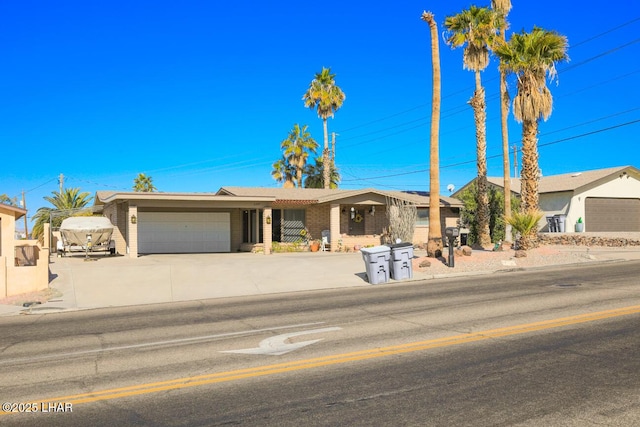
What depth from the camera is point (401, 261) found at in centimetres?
1791

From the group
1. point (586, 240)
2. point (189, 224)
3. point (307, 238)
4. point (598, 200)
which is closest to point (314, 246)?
point (307, 238)

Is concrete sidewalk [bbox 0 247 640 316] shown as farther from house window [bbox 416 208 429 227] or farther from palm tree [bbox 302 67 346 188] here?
palm tree [bbox 302 67 346 188]

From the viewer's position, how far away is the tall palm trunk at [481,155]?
28.0m

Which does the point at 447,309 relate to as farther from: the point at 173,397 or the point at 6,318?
the point at 6,318

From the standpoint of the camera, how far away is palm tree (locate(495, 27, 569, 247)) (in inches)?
914

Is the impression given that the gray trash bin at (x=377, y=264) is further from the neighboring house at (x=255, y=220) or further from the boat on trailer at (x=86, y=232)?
the boat on trailer at (x=86, y=232)

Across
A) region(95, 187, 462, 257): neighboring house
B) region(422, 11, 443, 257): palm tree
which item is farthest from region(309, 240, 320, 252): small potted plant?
region(422, 11, 443, 257): palm tree

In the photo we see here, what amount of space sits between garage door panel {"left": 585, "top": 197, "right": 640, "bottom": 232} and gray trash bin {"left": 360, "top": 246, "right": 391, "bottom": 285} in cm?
2201

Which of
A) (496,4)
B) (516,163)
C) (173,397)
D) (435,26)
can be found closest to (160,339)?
(173,397)

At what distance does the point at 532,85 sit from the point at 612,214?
1593 cm

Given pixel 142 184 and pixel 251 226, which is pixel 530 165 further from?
pixel 142 184

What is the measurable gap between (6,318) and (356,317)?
793cm

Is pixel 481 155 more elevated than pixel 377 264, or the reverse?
pixel 481 155

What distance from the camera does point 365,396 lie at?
584 cm
